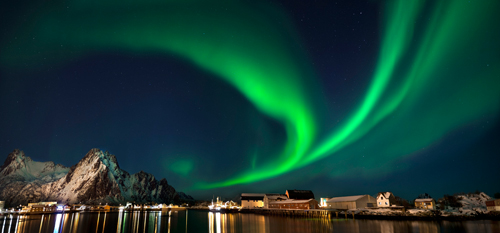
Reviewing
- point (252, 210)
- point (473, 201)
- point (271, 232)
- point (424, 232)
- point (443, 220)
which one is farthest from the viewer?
point (252, 210)

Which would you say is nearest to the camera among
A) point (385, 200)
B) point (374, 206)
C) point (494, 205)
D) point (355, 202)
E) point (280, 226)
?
point (280, 226)

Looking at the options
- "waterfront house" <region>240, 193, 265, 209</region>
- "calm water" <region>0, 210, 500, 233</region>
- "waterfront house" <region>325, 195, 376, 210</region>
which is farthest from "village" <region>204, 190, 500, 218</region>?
"calm water" <region>0, 210, 500, 233</region>

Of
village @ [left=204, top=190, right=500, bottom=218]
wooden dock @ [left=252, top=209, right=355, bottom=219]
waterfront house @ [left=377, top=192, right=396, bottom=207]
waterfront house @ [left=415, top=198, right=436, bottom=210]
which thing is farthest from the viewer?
waterfront house @ [left=377, top=192, right=396, bottom=207]

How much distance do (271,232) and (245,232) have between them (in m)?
4.85

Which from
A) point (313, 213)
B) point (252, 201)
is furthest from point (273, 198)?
point (313, 213)

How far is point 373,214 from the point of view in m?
66.2

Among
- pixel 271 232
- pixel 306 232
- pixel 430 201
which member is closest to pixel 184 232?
pixel 271 232

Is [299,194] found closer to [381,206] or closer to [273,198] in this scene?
[273,198]

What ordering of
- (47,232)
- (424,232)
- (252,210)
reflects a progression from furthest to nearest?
1. (252,210)
2. (47,232)
3. (424,232)

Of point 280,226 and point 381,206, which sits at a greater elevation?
point 381,206

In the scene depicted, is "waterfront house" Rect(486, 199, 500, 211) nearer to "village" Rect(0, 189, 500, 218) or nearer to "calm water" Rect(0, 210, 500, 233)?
"village" Rect(0, 189, 500, 218)

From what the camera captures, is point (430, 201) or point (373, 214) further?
point (430, 201)

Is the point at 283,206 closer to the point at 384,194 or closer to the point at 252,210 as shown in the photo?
the point at 252,210

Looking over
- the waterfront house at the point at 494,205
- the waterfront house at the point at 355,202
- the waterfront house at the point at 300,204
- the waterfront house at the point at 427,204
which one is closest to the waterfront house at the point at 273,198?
the waterfront house at the point at 300,204
